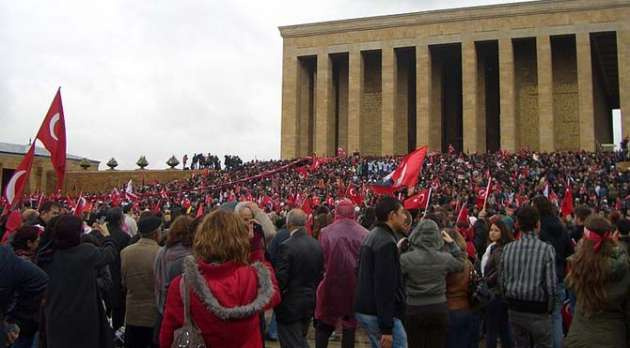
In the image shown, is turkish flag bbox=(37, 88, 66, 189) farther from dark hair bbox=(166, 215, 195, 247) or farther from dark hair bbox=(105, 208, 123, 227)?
dark hair bbox=(166, 215, 195, 247)

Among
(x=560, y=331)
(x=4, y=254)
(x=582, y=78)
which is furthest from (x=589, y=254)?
(x=582, y=78)

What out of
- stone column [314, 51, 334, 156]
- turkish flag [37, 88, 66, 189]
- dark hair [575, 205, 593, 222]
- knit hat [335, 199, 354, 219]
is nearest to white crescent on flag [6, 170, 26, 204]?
turkish flag [37, 88, 66, 189]

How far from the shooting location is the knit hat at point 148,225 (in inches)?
237

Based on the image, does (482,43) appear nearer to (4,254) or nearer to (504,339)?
(504,339)

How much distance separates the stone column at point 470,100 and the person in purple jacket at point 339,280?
3503 centimetres

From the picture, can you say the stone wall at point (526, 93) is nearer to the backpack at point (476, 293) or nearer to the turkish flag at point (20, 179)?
the turkish flag at point (20, 179)

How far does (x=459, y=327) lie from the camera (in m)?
5.86

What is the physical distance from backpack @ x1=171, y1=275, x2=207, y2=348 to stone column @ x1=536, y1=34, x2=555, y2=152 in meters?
38.3

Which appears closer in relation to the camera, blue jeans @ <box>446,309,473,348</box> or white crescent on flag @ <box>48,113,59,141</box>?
blue jeans @ <box>446,309,473,348</box>

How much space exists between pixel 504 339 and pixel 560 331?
2.76 feet

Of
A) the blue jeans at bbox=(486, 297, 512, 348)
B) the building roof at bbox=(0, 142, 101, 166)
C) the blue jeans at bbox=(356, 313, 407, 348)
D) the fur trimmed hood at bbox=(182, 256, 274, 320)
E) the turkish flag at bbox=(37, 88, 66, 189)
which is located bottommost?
the blue jeans at bbox=(486, 297, 512, 348)

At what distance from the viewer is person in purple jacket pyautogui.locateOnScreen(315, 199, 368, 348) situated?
5898 mm

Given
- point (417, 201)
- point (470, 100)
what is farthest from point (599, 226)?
point (470, 100)

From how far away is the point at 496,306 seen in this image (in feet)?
22.6
